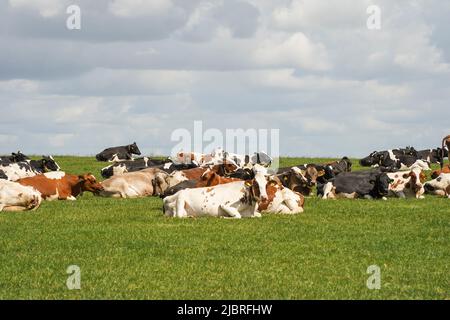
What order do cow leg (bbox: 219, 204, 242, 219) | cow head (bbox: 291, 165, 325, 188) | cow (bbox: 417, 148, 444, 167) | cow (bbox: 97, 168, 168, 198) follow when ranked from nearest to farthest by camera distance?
1. cow leg (bbox: 219, 204, 242, 219)
2. cow (bbox: 97, 168, 168, 198)
3. cow head (bbox: 291, 165, 325, 188)
4. cow (bbox: 417, 148, 444, 167)

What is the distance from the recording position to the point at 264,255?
16.7m

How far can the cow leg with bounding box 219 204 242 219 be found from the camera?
23.0 metres

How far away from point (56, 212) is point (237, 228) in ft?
22.3

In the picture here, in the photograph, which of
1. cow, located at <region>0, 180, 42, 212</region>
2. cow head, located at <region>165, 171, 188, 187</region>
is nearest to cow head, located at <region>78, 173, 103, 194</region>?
cow head, located at <region>165, 171, 188, 187</region>

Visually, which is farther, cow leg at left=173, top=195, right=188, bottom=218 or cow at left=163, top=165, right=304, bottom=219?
cow leg at left=173, top=195, right=188, bottom=218

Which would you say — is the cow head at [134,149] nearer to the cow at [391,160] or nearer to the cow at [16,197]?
the cow at [391,160]

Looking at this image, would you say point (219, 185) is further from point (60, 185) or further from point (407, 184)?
point (407, 184)

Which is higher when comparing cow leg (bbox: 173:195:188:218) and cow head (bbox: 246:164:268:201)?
cow head (bbox: 246:164:268:201)

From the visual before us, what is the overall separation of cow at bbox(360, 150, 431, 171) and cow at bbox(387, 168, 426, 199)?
57.4 ft

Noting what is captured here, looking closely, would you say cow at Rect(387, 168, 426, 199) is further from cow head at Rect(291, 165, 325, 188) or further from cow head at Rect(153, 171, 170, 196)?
cow head at Rect(153, 171, 170, 196)
